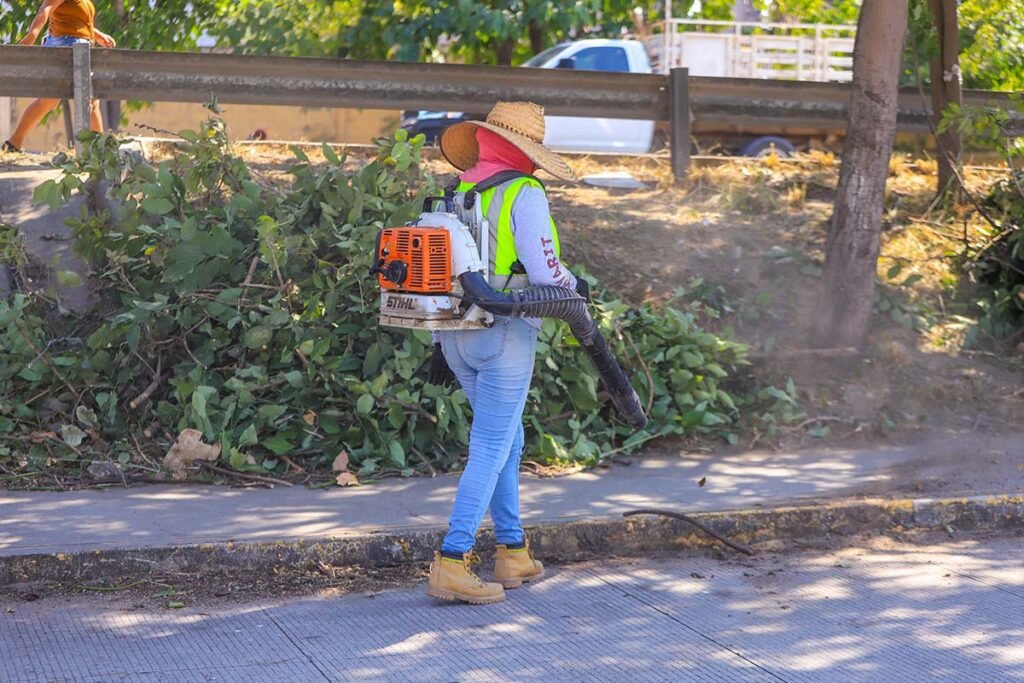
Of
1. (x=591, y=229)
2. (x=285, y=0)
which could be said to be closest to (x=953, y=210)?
(x=591, y=229)

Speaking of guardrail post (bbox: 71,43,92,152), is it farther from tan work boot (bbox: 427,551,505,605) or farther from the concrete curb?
tan work boot (bbox: 427,551,505,605)

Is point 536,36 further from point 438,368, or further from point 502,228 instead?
point 502,228

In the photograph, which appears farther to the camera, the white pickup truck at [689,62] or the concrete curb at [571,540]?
the white pickup truck at [689,62]

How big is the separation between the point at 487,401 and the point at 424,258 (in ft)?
2.16

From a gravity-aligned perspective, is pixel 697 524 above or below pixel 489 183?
below

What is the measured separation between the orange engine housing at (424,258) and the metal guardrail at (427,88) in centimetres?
502

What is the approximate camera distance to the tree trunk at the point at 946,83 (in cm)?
994

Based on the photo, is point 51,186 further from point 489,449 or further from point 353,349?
point 489,449

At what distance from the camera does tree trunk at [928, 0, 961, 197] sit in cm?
994

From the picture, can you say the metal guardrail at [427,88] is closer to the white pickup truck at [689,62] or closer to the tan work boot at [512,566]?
the white pickup truck at [689,62]

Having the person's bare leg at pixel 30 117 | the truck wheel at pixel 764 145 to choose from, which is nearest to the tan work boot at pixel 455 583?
the person's bare leg at pixel 30 117

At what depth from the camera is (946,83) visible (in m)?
10.1

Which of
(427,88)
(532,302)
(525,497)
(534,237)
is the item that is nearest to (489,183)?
(534,237)

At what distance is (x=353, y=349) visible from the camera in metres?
7.45
